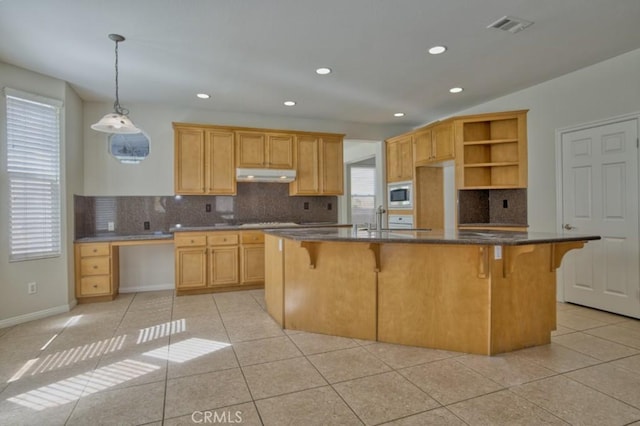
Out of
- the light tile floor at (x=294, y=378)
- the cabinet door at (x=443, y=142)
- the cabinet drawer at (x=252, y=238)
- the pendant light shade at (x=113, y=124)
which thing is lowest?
the light tile floor at (x=294, y=378)

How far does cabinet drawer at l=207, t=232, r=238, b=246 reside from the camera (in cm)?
479

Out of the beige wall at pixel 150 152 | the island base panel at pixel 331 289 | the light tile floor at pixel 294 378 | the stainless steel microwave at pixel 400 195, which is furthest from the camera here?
the stainless steel microwave at pixel 400 195

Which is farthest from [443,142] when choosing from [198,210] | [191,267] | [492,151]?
[191,267]

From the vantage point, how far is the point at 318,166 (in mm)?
5727

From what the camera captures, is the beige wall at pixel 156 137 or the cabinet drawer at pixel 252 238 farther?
the cabinet drawer at pixel 252 238

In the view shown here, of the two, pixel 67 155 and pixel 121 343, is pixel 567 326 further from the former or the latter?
pixel 67 155

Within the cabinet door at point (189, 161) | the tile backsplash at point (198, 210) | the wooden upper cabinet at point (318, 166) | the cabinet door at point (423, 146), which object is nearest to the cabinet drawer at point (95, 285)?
the tile backsplash at point (198, 210)

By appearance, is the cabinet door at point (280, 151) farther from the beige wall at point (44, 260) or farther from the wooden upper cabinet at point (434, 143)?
the beige wall at point (44, 260)

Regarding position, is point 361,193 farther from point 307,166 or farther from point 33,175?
point 33,175

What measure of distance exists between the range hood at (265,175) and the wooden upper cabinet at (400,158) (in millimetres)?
1867

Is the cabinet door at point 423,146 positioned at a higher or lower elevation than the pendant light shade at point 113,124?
higher

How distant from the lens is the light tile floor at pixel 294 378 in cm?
194

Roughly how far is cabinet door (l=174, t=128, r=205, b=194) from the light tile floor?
214cm

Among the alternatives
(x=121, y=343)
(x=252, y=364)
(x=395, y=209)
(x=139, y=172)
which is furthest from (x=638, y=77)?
(x=139, y=172)
